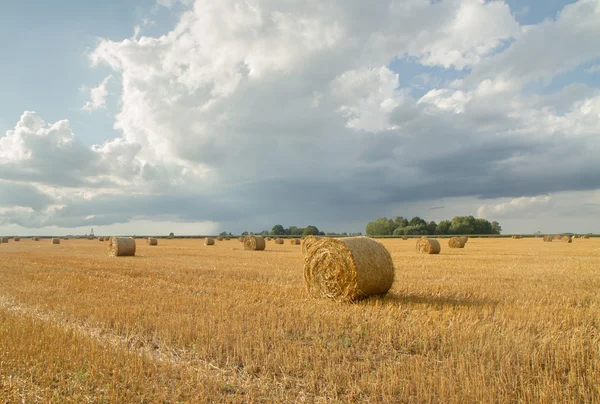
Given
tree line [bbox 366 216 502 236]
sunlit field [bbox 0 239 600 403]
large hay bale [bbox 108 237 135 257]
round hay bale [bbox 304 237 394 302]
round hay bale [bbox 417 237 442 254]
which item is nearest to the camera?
sunlit field [bbox 0 239 600 403]

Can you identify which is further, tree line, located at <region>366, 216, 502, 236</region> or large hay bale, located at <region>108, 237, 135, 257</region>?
tree line, located at <region>366, 216, 502, 236</region>

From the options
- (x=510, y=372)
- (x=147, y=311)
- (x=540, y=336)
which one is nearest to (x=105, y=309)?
(x=147, y=311)

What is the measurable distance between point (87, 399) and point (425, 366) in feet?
11.1

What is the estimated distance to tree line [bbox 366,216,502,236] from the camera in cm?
9062

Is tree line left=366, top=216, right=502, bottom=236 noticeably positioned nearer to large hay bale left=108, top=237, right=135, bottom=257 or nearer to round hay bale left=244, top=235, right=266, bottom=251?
round hay bale left=244, top=235, right=266, bottom=251

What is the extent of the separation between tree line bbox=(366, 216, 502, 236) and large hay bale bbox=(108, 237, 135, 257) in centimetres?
7061

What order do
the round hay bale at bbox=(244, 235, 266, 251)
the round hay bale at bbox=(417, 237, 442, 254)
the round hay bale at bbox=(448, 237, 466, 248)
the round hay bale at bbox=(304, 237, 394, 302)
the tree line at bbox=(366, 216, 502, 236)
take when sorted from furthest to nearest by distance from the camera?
the tree line at bbox=(366, 216, 502, 236) → the round hay bale at bbox=(448, 237, 466, 248) → the round hay bale at bbox=(244, 235, 266, 251) → the round hay bale at bbox=(417, 237, 442, 254) → the round hay bale at bbox=(304, 237, 394, 302)

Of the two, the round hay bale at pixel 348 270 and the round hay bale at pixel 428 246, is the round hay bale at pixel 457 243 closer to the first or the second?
the round hay bale at pixel 428 246

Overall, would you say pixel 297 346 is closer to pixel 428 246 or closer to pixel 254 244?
pixel 428 246

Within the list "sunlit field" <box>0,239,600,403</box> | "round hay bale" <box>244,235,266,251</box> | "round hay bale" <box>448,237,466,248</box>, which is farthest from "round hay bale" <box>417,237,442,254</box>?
"sunlit field" <box>0,239,600,403</box>

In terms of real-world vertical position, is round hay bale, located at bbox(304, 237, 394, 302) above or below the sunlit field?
above

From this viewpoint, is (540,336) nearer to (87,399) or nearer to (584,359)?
(584,359)

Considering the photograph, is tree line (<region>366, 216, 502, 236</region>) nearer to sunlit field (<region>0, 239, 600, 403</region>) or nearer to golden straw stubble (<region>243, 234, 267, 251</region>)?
golden straw stubble (<region>243, 234, 267, 251</region>)

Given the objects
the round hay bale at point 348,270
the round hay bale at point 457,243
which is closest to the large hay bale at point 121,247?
the round hay bale at point 348,270
